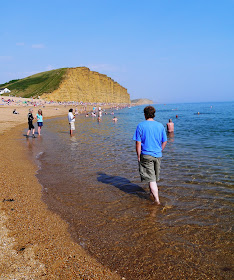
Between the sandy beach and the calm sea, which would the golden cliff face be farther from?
the sandy beach

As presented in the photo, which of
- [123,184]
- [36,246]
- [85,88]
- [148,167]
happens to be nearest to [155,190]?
[148,167]

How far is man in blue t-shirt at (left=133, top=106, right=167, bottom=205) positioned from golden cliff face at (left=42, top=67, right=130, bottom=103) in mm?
72714

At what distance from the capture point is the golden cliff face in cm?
7934

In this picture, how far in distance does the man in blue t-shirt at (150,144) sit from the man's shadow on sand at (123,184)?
732mm

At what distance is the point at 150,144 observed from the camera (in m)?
4.82

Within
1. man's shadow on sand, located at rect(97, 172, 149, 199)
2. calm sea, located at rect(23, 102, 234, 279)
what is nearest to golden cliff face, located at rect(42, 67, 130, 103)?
man's shadow on sand, located at rect(97, 172, 149, 199)

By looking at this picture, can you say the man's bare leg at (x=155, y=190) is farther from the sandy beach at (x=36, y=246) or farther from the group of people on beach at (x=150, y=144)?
the sandy beach at (x=36, y=246)

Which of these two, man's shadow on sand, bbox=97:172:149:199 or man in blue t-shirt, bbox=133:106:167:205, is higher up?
man in blue t-shirt, bbox=133:106:167:205

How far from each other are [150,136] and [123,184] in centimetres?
216

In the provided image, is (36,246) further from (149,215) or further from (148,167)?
(148,167)

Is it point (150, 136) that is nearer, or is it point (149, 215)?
point (149, 215)

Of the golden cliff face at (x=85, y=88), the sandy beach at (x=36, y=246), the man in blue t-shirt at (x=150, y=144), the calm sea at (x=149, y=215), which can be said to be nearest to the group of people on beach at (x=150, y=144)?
the man in blue t-shirt at (x=150, y=144)

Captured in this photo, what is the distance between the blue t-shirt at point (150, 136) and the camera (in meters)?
4.77

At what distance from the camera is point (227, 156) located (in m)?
9.50
